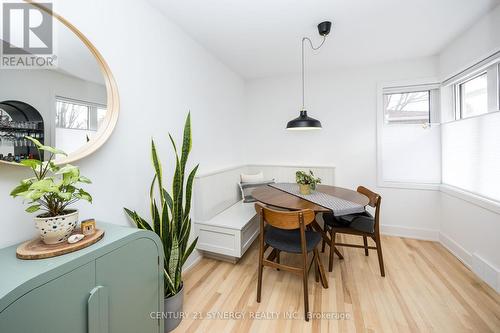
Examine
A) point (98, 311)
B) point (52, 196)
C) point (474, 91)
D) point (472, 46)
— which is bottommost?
point (98, 311)

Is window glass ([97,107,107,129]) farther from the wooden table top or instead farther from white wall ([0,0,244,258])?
the wooden table top

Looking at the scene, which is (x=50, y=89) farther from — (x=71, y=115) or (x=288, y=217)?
(x=288, y=217)

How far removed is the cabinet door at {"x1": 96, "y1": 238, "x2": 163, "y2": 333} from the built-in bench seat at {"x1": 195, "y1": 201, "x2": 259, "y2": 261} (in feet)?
3.28

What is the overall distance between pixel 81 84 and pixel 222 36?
1560 mm

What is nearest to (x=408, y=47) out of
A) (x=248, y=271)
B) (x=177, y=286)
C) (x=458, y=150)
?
(x=458, y=150)

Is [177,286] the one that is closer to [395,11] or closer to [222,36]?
[222,36]

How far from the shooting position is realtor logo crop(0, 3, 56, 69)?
101 centimetres

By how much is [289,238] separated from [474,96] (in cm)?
259

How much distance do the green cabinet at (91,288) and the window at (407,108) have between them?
11.3ft

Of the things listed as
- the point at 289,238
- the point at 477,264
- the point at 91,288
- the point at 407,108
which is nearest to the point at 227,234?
the point at 289,238

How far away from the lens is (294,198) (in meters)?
2.21

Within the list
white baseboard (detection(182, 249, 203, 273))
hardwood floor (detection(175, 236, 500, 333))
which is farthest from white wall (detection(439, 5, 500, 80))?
white baseboard (detection(182, 249, 203, 273))

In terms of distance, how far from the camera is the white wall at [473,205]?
1913 mm

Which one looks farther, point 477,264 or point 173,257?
point 477,264
